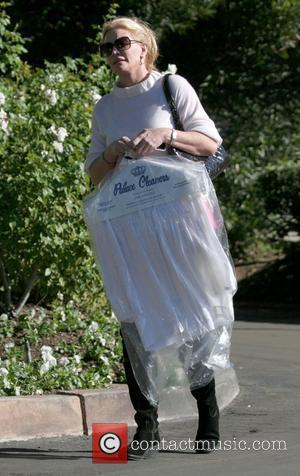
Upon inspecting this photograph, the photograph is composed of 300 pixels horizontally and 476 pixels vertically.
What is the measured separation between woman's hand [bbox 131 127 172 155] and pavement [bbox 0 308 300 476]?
139cm

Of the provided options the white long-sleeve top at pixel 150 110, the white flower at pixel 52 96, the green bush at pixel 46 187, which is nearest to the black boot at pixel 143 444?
the white long-sleeve top at pixel 150 110

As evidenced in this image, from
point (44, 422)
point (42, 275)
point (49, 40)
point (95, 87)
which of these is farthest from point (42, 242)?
point (49, 40)

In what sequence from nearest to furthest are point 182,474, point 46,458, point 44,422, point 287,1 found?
point 182,474
point 46,458
point 44,422
point 287,1

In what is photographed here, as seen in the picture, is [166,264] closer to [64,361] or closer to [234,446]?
[234,446]

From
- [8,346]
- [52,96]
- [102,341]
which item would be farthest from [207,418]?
[52,96]

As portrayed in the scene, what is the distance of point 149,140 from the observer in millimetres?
5031

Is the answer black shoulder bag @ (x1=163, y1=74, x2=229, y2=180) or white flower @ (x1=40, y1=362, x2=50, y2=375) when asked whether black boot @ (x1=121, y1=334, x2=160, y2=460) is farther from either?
white flower @ (x1=40, y1=362, x2=50, y2=375)

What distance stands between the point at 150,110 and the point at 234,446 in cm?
163

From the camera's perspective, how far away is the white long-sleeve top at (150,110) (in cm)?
517

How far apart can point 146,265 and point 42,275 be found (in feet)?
9.80

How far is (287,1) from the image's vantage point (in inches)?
483

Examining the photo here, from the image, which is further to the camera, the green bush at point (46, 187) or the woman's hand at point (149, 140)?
the green bush at point (46, 187)

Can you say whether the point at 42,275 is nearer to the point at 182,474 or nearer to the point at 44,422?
the point at 44,422

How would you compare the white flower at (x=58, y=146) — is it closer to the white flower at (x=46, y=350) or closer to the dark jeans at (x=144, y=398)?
the white flower at (x=46, y=350)
